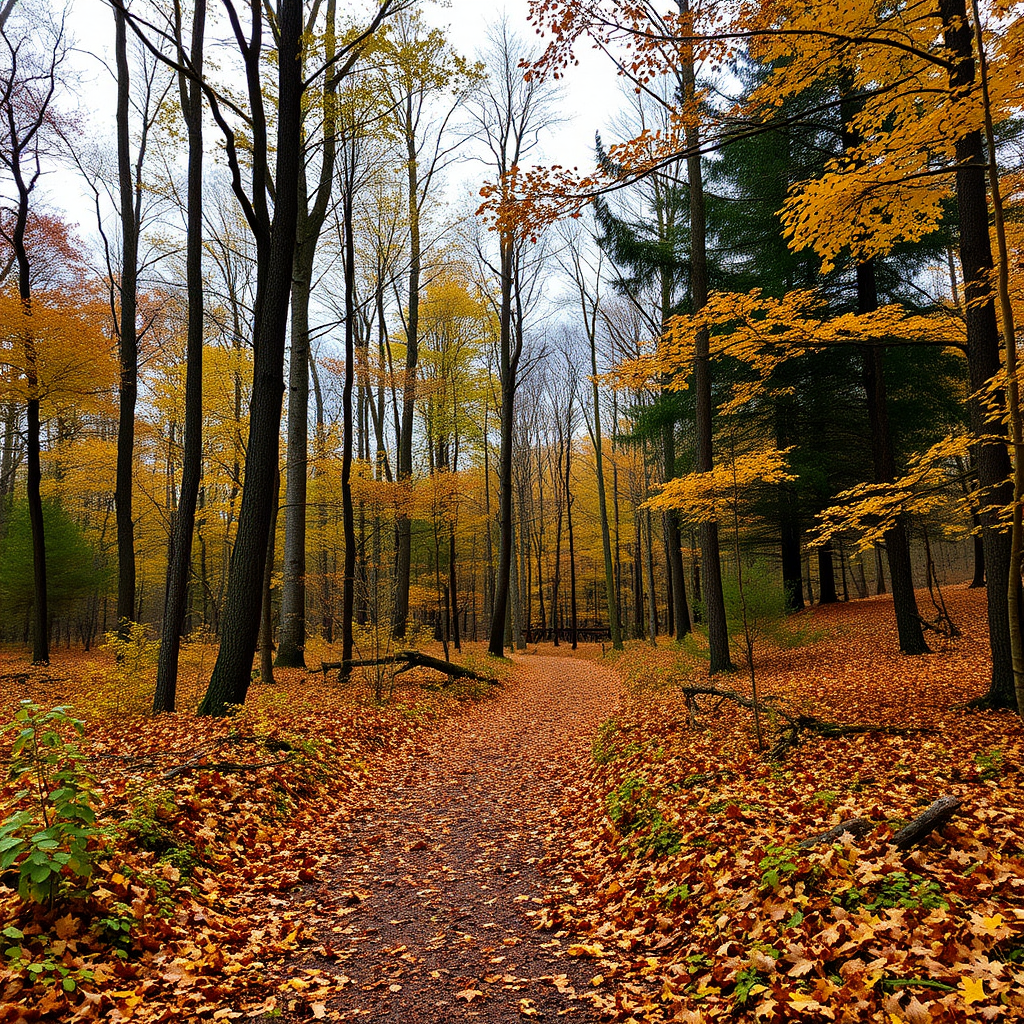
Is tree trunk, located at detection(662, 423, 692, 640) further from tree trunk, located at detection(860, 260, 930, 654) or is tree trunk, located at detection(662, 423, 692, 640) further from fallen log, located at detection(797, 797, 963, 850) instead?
fallen log, located at detection(797, 797, 963, 850)

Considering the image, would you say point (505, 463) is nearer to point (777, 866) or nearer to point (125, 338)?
point (125, 338)

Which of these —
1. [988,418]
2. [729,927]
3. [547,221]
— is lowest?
[729,927]

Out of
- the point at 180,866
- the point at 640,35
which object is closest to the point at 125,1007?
the point at 180,866

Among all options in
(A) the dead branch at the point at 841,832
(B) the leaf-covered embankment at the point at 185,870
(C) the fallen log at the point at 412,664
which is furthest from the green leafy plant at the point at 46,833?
(C) the fallen log at the point at 412,664

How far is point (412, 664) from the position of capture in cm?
1177

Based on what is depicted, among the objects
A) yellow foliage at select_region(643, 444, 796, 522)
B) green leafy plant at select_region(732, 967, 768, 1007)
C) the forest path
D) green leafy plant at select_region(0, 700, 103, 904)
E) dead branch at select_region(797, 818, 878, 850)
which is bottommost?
the forest path

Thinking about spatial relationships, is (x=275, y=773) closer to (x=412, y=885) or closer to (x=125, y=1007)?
(x=412, y=885)

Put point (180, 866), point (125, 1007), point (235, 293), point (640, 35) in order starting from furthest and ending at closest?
point (235, 293) < point (640, 35) < point (180, 866) < point (125, 1007)

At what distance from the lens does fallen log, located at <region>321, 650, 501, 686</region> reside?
34.7ft

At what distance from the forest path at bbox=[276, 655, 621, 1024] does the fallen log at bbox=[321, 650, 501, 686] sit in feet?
8.52

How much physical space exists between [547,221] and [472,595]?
93.0ft

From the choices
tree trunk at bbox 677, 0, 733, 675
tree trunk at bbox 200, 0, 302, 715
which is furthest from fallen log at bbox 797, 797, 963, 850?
tree trunk at bbox 677, 0, 733, 675

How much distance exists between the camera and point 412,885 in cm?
419

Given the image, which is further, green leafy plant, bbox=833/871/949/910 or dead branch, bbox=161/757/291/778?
dead branch, bbox=161/757/291/778
